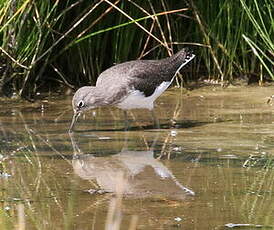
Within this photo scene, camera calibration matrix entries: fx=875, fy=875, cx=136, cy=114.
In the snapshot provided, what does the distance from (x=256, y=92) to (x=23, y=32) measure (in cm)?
255

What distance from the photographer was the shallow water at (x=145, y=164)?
5.06m

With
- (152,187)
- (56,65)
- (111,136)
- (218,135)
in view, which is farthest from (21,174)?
(56,65)

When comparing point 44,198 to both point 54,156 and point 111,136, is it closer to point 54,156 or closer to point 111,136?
point 54,156

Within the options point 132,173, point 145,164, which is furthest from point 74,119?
point 132,173

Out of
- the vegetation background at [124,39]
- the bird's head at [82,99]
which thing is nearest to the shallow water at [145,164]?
the bird's head at [82,99]

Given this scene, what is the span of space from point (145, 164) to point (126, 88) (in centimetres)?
157

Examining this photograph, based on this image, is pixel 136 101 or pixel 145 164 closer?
pixel 145 164

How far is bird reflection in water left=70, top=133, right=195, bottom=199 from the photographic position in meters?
5.66

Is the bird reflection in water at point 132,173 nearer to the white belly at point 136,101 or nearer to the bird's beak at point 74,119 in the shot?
the bird's beak at point 74,119

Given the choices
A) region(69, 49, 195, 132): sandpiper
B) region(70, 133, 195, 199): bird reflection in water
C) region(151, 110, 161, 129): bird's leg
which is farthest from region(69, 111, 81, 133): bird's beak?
region(151, 110, 161, 129): bird's leg

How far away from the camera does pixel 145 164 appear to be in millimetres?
6516

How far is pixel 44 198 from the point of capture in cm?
545

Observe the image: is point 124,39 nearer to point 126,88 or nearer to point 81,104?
point 126,88

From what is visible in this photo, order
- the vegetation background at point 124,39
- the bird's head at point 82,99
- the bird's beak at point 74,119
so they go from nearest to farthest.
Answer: the bird's beak at point 74,119, the bird's head at point 82,99, the vegetation background at point 124,39
